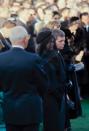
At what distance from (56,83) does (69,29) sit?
4777 mm

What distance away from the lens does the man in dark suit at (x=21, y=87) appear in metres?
6.20

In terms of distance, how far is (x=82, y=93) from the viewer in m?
13.0

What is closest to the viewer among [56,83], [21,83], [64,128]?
[21,83]

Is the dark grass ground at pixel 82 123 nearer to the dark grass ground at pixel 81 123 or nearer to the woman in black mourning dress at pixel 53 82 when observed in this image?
the dark grass ground at pixel 81 123

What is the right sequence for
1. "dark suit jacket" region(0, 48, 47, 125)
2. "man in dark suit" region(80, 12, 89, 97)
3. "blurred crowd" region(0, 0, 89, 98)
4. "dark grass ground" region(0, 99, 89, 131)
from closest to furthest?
"dark suit jacket" region(0, 48, 47, 125) < "dark grass ground" region(0, 99, 89, 131) < "blurred crowd" region(0, 0, 89, 98) < "man in dark suit" region(80, 12, 89, 97)

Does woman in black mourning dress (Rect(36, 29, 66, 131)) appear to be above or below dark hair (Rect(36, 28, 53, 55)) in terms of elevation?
below

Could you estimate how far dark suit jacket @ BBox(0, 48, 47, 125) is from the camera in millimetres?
6191

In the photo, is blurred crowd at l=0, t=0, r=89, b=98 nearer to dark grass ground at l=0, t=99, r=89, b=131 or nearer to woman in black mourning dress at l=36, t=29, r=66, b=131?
dark grass ground at l=0, t=99, r=89, b=131

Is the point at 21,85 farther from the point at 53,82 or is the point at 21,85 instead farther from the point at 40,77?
the point at 53,82

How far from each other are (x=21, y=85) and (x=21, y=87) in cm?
2

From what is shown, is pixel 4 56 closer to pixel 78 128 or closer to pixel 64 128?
pixel 64 128

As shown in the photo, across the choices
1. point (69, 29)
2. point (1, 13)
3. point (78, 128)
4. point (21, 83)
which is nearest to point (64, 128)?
point (78, 128)

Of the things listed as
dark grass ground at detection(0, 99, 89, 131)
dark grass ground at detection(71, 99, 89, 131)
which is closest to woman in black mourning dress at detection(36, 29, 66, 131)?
dark grass ground at detection(0, 99, 89, 131)

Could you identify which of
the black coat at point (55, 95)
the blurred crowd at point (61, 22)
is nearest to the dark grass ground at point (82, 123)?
the blurred crowd at point (61, 22)
